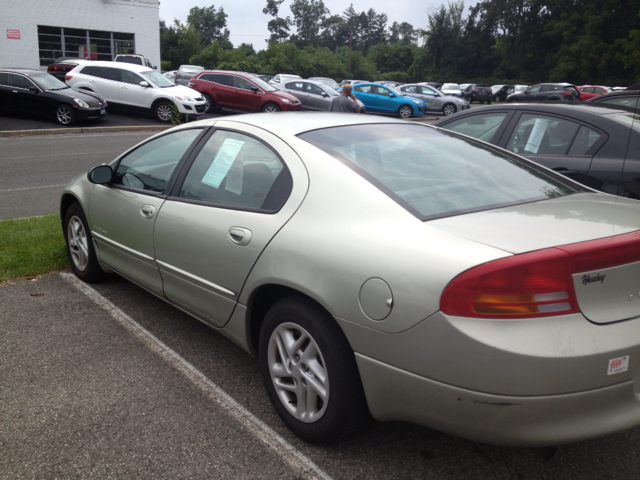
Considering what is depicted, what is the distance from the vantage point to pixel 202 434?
2.78 meters

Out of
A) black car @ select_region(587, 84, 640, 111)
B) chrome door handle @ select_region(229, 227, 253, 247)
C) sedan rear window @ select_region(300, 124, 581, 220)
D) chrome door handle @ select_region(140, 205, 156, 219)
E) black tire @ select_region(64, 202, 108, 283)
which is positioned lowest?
black tire @ select_region(64, 202, 108, 283)

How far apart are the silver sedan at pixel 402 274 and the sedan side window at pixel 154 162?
0.07 metres

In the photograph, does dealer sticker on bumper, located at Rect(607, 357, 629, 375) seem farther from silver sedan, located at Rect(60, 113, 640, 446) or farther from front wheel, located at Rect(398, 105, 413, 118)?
front wheel, located at Rect(398, 105, 413, 118)

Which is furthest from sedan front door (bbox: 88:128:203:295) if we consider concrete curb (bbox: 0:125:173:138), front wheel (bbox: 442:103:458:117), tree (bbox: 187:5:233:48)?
tree (bbox: 187:5:233:48)

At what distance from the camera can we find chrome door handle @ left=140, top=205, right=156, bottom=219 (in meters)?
3.67

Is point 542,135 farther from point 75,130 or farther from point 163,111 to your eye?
point 163,111

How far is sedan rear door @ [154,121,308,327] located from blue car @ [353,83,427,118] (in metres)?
24.0

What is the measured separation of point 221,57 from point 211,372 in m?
50.8

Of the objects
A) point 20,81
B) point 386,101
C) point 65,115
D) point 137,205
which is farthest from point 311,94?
point 137,205

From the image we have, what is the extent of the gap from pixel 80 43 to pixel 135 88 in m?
17.2

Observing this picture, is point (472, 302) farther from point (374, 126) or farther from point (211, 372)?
point (211, 372)

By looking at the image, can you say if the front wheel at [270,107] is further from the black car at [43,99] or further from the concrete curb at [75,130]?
the black car at [43,99]

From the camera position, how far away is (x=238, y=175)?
10.7ft

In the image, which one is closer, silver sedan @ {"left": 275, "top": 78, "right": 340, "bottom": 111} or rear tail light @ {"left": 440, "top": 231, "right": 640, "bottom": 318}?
rear tail light @ {"left": 440, "top": 231, "right": 640, "bottom": 318}
